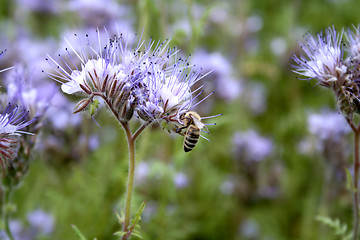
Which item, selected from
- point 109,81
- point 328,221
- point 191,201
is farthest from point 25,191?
point 328,221

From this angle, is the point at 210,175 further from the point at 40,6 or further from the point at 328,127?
the point at 40,6

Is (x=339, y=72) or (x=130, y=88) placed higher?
(x=339, y=72)

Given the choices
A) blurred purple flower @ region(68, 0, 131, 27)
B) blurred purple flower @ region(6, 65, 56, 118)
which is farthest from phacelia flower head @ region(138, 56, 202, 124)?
blurred purple flower @ region(68, 0, 131, 27)

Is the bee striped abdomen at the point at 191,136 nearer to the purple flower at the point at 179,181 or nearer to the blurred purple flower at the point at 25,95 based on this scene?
the blurred purple flower at the point at 25,95

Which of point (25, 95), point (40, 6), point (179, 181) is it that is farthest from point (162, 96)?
point (40, 6)

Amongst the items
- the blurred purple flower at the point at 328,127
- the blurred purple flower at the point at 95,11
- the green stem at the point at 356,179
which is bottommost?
the green stem at the point at 356,179

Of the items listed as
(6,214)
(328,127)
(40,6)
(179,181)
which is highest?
(40,6)

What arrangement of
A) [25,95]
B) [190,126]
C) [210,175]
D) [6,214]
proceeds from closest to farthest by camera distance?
[190,126] → [6,214] → [25,95] → [210,175]

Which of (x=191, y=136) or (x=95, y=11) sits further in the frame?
(x=95, y=11)

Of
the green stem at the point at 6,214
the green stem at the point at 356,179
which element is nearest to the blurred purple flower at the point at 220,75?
the green stem at the point at 356,179
